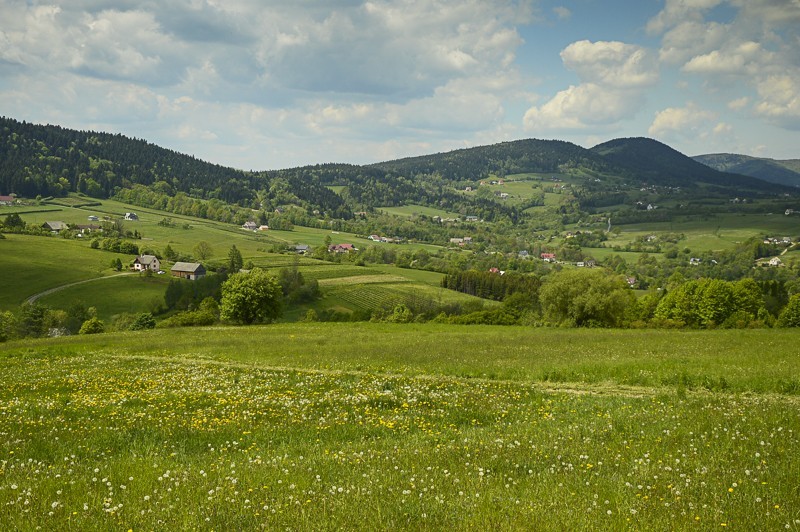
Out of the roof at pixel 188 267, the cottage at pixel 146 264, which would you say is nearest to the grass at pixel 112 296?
the cottage at pixel 146 264

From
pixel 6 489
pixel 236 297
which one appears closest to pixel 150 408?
pixel 6 489

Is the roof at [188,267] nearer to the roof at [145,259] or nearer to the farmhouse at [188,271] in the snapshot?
the farmhouse at [188,271]

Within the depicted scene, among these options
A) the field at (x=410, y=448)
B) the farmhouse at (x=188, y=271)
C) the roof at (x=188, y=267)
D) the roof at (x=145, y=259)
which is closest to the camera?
the field at (x=410, y=448)

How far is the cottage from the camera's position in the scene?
539 feet

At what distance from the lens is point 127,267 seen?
6693 inches

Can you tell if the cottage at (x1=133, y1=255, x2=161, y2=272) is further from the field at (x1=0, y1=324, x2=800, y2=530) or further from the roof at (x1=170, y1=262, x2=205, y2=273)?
the field at (x1=0, y1=324, x2=800, y2=530)

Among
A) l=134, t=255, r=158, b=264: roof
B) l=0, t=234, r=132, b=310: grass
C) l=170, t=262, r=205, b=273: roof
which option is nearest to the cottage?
l=134, t=255, r=158, b=264: roof

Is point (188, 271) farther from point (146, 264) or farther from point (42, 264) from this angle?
point (42, 264)

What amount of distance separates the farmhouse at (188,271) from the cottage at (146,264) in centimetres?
522

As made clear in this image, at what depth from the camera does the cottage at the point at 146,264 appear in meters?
164

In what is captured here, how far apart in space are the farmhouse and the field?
149586 millimetres

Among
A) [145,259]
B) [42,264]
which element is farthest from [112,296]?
[145,259]

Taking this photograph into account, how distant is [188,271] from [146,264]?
12.9 m

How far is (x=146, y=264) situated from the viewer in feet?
544
